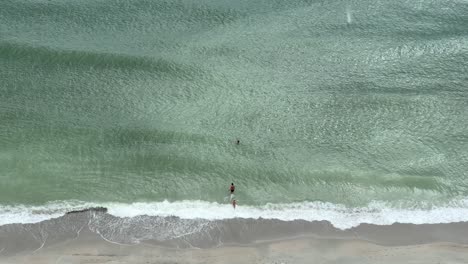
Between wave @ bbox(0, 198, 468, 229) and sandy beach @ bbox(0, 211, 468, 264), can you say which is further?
wave @ bbox(0, 198, 468, 229)

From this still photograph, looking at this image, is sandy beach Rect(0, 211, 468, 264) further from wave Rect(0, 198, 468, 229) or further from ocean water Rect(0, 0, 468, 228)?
ocean water Rect(0, 0, 468, 228)

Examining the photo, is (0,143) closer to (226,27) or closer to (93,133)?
(93,133)

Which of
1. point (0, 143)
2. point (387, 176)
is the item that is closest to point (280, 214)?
point (387, 176)

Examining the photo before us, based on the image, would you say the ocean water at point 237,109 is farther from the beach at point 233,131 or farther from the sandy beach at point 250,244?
the sandy beach at point 250,244

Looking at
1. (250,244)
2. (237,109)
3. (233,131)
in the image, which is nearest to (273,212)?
(250,244)

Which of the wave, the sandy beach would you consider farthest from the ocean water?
the sandy beach

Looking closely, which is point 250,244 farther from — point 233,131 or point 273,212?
point 233,131

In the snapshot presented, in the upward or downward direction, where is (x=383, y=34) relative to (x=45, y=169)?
upward
